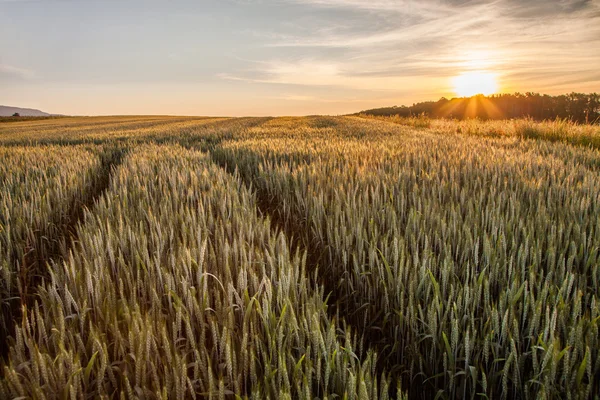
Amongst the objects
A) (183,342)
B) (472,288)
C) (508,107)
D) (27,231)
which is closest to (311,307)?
(183,342)

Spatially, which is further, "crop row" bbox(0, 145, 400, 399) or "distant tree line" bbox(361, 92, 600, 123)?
"distant tree line" bbox(361, 92, 600, 123)

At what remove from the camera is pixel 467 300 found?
115 centimetres

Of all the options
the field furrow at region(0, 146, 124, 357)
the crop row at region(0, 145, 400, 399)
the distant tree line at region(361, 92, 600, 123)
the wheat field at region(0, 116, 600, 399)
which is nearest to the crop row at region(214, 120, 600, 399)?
the wheat field at region(0, 116, 600, 399)

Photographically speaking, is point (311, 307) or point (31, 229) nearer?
point (311, 307)

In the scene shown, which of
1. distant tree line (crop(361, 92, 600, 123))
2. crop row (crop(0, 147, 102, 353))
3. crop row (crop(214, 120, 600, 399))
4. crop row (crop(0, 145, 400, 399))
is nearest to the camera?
crop row (crop(0, 145, 400, 399))

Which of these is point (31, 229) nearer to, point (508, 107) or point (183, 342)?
point (183, 342)

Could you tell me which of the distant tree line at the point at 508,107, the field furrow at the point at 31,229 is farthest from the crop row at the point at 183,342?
the distant tree line at the point at 508,107

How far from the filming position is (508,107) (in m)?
52.8

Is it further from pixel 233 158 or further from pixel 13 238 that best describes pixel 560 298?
pixel 233 158

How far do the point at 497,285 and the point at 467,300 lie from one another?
356 millimetres

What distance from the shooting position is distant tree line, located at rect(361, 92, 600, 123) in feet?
146

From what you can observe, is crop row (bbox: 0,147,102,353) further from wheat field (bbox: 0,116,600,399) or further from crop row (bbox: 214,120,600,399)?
crop row (bbox: 214,120,600,399)

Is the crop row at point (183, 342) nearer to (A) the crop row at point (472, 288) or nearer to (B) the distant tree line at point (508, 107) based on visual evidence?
(A) the crop row at point (472, 288)

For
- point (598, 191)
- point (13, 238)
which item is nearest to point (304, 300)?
point (13, 238)
